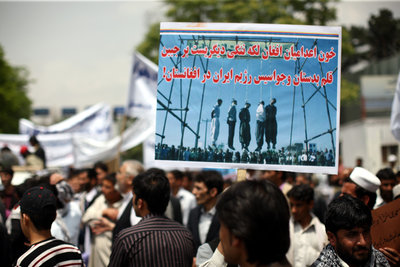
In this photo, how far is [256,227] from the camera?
195 centimetres

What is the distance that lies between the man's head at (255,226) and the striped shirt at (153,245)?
4.49 feet

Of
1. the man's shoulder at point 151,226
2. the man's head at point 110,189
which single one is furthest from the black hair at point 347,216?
the man's head at point 110,189

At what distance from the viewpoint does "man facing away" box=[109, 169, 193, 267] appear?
329 cm

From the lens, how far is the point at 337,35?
3688 mm

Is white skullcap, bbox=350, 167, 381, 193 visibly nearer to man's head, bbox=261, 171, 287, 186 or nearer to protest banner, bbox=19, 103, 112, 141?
man's head, bbox=261, 171, 287, 186

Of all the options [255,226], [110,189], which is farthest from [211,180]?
[255,226]

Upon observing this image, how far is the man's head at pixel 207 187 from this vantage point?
18.4ft

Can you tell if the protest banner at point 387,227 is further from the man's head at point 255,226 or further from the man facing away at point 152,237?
the man's head at point 255,226

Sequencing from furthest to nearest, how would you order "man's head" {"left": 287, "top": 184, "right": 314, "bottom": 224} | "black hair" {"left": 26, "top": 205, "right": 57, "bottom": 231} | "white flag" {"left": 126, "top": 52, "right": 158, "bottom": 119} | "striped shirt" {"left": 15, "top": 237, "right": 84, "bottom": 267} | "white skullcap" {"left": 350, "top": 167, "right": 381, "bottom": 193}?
"white flag" {"left": 126, "top": 52, "right": 158, "bottom": 119} → "man's head" {"left": 287, "top": 184, "right": 314, "bottom": 224} → "white skullcap" {"left": 350, "top": 167, "right": 381, "bottom": 193} → "black hair" {"left": 26, "top": 205, "right": 57, "bottom": 231} → "striped shirt" {"left": 15, "top": 237, "right": 84, "bottom": 267}

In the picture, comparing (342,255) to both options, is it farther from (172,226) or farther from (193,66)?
(193,66)

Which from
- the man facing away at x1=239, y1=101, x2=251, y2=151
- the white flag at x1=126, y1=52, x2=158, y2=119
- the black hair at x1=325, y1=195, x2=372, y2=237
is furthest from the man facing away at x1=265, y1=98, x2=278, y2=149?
the white flag at x1=126, y1=52, x2=158, y2=119

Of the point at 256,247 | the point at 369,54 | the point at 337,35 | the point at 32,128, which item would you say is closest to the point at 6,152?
the point at 32,128

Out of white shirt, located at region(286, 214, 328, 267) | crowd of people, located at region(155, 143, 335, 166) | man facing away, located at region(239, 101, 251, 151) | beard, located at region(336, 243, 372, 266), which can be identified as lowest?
white shirt, located at region(286, 214, 328, 267)

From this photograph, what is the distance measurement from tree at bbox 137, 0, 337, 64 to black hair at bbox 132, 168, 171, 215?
25.5 metres
